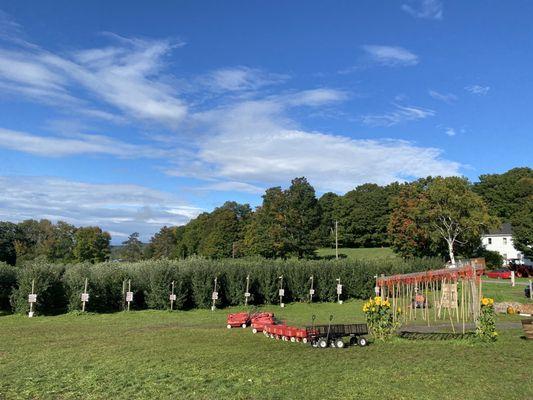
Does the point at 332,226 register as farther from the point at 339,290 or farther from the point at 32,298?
the point at 32,298

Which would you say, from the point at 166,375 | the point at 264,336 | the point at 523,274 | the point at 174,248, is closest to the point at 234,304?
the point at 264,336

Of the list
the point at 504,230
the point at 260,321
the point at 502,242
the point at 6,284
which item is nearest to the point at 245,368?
the point at 260,321

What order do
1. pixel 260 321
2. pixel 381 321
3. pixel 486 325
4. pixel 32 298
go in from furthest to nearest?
pixel 32 298 < pixel 260 321 < pixel 381 321 < pixel 486 325

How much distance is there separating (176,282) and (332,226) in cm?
8331

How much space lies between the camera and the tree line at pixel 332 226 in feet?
197

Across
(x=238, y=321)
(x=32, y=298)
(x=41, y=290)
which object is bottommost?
(x=238, y=321)

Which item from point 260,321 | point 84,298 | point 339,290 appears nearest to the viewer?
point 260,321

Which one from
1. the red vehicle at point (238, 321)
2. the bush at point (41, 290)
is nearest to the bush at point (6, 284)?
the bush at point (41, 290)

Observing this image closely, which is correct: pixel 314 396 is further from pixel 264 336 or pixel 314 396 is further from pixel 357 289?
pixel 357 289

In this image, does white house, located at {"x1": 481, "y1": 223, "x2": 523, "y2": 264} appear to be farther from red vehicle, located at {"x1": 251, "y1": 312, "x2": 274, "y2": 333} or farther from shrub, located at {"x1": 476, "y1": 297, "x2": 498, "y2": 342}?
shrub, located at {"x1": 476, "y1": 297, "x2": 498, "y2": 342}

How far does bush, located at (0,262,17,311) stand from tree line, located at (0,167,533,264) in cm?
4678

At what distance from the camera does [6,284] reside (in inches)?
1153

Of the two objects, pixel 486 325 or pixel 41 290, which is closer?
pixel 486 325

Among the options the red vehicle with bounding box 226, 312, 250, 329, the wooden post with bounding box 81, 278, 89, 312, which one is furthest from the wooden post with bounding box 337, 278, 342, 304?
the wooden post with bounding box 81, 278, 89, 312
